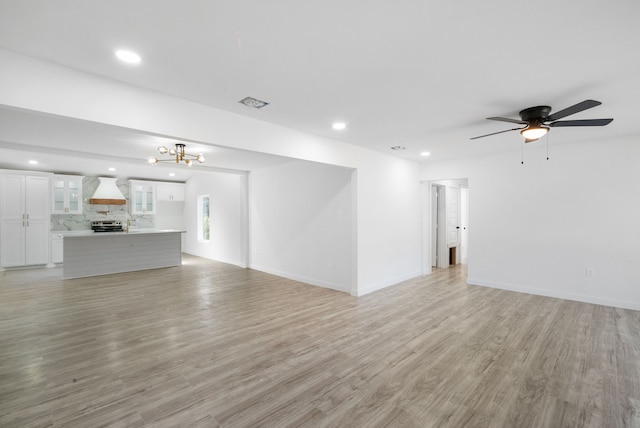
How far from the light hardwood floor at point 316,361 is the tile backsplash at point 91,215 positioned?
147 inches

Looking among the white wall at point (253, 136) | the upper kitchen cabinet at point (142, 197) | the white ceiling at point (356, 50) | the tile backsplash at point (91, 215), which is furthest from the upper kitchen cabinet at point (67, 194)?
the white wall at point (253, 136)

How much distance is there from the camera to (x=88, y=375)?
2.50 meters

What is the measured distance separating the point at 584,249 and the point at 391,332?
358cm

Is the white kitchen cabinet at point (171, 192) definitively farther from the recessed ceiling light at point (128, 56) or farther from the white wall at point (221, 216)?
the recessed ceiling light at point (128, 56)

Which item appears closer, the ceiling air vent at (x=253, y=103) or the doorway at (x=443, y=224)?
the ceiling air vent at (x=253, y=103)

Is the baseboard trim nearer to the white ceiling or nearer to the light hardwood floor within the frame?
the light hardwood floor

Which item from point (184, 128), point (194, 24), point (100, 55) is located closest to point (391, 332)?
point (184, 128)

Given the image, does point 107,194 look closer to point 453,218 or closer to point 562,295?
point 453,218

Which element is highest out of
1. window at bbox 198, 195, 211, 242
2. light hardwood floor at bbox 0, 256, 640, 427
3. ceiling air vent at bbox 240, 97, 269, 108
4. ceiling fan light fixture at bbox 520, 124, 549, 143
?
ceiling air vent at bbox 240, 97, 269, 108

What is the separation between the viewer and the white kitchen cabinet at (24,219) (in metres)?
6.75

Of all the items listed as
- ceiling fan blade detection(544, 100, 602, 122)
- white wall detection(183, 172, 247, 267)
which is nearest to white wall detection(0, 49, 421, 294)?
ceiling fan blade detection(544, 100, 602, 122)

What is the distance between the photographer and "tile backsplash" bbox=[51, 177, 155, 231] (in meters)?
7.87

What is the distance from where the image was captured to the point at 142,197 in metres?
9.17

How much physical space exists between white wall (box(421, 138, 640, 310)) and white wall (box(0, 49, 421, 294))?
1.27 meters
